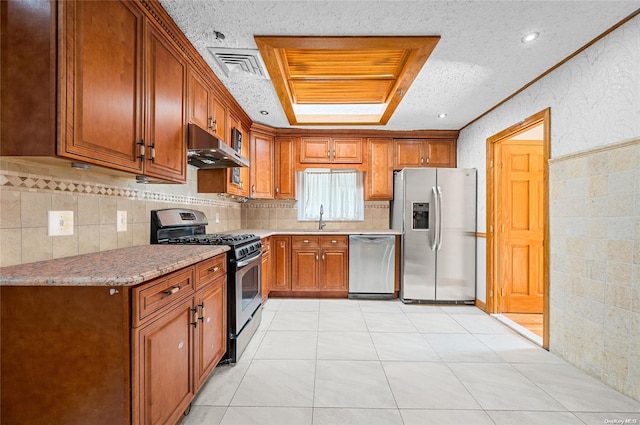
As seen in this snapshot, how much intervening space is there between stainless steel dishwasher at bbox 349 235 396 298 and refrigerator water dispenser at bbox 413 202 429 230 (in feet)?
1.15

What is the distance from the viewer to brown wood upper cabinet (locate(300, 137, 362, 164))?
4105 millimetres

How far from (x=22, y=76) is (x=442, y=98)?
3.12 metres

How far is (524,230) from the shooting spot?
3393 millimetres

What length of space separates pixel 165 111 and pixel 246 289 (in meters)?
1.49

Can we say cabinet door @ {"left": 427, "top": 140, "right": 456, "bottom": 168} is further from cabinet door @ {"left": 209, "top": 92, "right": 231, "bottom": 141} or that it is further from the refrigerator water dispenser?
cabinet door @ {"left": 209, "top": 92, "right": 231, "bottom": 141}

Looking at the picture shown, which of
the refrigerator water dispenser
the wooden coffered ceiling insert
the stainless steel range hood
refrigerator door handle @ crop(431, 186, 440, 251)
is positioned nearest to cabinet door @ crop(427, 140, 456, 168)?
refrigerator door handle @ crop(431, 186, 440, 251)

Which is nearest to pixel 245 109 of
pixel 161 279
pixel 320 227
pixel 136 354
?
pixel 320 227

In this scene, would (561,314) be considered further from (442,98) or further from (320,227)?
(320,227)

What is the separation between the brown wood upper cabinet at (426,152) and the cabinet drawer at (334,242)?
132cm

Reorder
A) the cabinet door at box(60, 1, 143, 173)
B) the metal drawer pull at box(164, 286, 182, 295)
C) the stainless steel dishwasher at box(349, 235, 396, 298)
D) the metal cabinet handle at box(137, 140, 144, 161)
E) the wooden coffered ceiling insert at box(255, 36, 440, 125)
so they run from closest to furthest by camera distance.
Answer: the cabinet door at box(60, 1, 143, 173)
the metal drawer pull at box(164, 286, 182, 295)
the metal cabinet handle at box(137, 140, 144, 161)
the wooden coffered ceiling insert at box(255, 36, 440, 125)
the stainless steel dishwasher at box(349, 235, 396, 298)

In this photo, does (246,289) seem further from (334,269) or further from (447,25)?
(447,25)

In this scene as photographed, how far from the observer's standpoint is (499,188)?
325 centimetres

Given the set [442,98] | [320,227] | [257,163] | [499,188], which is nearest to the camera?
[442,98]

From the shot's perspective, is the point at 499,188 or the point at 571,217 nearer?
the point at 571,217
